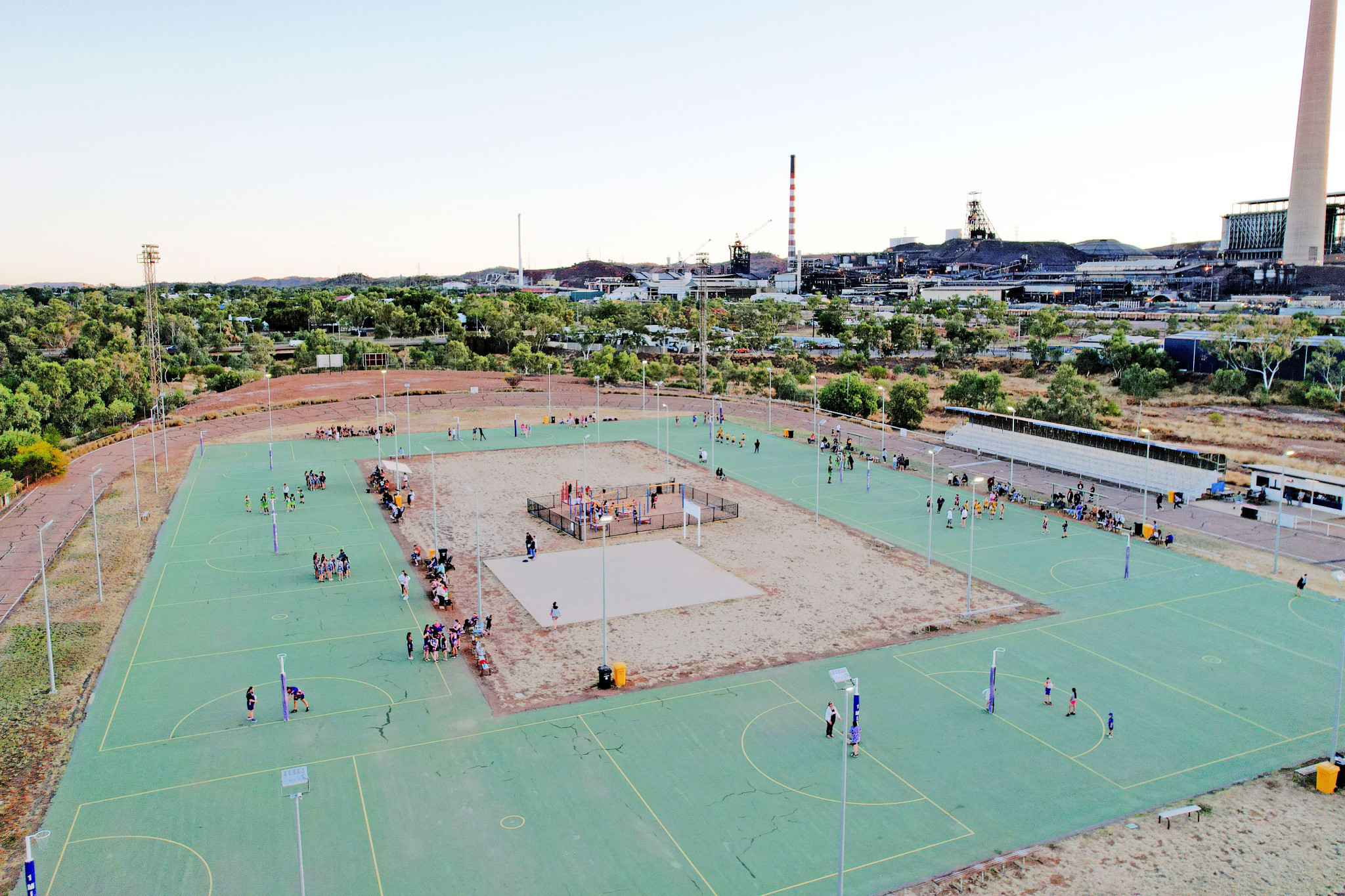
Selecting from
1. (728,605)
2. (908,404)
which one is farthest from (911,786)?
(908,404)

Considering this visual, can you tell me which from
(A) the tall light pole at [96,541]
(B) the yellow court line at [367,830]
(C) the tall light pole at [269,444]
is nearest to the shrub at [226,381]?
(C) the tall light pole at [269,444]

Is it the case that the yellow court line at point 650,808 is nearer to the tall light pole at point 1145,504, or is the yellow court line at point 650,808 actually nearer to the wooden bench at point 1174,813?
the wooden bench at point 1174,813

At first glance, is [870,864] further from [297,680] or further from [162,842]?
[297,680]

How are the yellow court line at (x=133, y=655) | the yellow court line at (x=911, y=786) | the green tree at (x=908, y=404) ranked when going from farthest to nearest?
the green tree at (x=908, y=404), the yellow court line at (x=133, y=655), the yellow court line at (x=911, y=786)

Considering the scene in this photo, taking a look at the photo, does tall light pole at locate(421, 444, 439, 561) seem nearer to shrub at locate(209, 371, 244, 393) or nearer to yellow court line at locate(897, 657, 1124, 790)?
yellow court line at locate(897, 657, 1124, 790)

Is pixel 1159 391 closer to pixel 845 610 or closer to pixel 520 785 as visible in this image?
pixel 845 610
